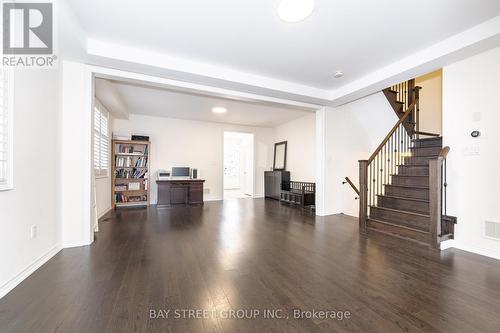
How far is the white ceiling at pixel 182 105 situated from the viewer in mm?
4336

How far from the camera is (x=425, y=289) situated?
198 centimetres

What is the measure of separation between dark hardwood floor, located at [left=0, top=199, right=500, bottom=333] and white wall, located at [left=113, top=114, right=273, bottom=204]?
Answer: 371cm

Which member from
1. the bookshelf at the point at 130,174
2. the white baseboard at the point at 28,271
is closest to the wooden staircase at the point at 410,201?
the white baseboard at the point at 28,271

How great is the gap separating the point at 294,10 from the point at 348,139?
13.1 ft

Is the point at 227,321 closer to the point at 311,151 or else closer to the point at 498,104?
the point at 498,104

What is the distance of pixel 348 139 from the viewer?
5.48m

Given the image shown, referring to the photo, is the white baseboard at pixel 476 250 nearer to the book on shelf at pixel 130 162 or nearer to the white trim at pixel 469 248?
the white trim at pixel 469 248

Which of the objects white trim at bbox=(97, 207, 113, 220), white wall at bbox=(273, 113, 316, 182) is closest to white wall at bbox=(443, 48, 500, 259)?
white wall at bbox=(273, 113, 316, 182)

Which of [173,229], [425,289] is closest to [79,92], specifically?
[173,229]

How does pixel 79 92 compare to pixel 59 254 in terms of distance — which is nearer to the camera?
pixel 59 254

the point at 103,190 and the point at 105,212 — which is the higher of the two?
the point at 103,190

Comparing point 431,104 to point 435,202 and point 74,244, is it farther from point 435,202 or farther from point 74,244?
point 74,244

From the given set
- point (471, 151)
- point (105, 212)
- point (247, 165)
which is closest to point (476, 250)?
point (471, 151)

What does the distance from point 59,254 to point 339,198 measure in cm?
523
